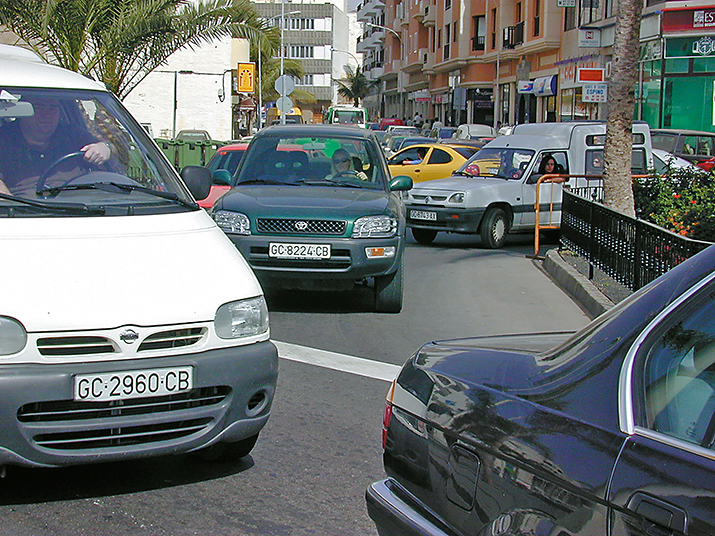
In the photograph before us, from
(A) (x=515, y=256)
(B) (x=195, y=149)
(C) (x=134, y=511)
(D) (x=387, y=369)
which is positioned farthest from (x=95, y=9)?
(C) (x=134, y=511)

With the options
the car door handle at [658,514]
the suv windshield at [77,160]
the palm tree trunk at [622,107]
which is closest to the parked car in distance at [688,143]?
the palm tree trunk at [622,107]

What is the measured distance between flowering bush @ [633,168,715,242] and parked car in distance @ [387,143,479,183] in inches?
373

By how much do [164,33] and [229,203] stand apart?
14.3 m

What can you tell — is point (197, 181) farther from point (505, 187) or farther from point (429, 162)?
point (429, 162)

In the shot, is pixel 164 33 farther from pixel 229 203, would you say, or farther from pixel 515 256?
pixel 229 203

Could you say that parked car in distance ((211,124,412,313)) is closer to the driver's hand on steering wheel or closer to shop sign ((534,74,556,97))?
the driver's hand on steering wheel

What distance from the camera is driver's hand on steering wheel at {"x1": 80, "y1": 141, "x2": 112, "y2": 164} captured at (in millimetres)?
5184

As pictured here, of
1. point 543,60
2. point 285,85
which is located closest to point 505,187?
point 285,85

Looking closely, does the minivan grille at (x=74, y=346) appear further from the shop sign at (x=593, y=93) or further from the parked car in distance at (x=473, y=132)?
the parked car in distance at (x=473, y=132)

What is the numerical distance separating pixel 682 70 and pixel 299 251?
83.7 ft

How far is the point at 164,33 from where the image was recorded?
2230 cm

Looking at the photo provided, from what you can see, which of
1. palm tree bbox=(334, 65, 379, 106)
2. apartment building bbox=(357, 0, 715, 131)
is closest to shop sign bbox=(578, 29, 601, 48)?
apartment building bbox=(357, 0, 715, 131)

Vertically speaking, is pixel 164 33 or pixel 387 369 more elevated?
pixel 164 33

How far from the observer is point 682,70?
31.1 meters
